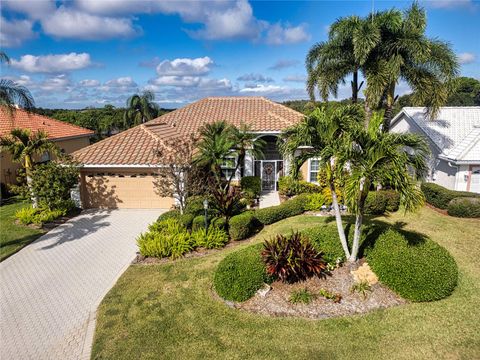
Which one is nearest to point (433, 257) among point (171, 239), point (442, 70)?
point (171, 239)

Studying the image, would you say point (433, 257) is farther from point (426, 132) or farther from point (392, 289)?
point (426, 132)

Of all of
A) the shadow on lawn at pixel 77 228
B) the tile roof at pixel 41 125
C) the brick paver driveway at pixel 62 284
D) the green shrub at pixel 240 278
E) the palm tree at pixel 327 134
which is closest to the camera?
the brick paver driveway at pixel 62 284

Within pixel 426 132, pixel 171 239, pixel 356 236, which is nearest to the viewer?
pixel 356 236

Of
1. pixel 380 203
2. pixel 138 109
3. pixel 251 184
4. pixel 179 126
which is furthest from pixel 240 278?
pixel 138 109

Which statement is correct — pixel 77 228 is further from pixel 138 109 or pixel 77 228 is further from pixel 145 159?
pixel 138 109

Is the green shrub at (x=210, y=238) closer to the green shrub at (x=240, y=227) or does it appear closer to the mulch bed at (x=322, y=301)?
the green shrub at (x=240, y=227)

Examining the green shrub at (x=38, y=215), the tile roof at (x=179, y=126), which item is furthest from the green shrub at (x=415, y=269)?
the green shrub at (x=38, y=215)

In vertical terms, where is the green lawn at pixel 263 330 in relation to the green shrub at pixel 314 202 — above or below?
below
